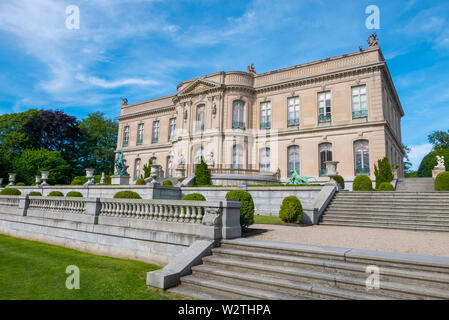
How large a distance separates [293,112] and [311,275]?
24.6m

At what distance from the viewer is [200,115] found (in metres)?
30.8

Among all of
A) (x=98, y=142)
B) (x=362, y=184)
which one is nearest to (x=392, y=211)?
(x=362, y=184)

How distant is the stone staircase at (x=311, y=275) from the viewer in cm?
443

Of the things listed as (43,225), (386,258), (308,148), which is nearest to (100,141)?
(308,148)

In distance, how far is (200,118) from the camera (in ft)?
101

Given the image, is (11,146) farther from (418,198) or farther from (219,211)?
(418,198)

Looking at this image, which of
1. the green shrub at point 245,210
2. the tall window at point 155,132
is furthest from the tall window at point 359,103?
the tall window at point 155,132

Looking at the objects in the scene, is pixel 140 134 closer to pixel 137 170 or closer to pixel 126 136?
pixel 126 136

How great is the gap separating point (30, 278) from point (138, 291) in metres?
2.87

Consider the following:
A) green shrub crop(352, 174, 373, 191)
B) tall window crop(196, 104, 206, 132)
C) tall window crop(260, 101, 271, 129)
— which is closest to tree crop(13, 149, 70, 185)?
tall window crop(196, 104, 206, 132)

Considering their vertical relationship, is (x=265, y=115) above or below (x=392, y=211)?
above

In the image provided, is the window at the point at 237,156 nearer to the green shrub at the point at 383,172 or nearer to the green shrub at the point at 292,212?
the green shrub at the point at 383,172

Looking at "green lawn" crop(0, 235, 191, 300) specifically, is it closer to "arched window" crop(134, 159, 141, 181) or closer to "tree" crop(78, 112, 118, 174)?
"arched window" crop(134, 159, 141, 181)

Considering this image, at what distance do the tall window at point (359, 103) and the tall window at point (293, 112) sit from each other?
17.1 ft
